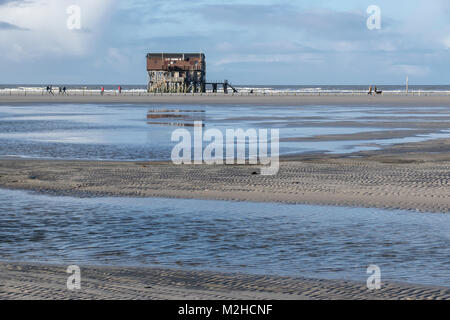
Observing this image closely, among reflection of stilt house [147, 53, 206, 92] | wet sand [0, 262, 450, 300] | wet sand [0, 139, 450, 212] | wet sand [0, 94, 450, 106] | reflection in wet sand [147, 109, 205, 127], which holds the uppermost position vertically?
reflection of stilt house [147, 53, 206, 92]

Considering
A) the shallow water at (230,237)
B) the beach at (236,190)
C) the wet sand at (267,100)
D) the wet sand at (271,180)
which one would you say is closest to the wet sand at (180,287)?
the beach at (236,190)

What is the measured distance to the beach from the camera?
7.62m

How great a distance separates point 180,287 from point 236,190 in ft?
Answer: 25.8

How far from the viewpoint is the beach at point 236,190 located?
300 inches

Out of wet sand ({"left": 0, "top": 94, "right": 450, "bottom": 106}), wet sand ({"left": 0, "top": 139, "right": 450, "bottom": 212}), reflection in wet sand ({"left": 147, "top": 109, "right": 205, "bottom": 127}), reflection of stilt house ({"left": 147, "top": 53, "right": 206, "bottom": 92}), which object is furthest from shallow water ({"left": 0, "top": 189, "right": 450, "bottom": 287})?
reflection of stilt house ({"left": 147, "top": 53, "right": 206, "bottom": 92})

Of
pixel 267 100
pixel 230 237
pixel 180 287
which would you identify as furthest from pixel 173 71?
pixel 180 287

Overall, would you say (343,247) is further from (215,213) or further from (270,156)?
(270,156)

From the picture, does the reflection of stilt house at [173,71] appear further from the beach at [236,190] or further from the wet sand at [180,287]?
the wet sand at [180,287]

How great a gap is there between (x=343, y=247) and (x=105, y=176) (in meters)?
9.19

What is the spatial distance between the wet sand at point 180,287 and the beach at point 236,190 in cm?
1

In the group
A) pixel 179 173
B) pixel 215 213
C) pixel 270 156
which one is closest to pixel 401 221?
pixel 215 213

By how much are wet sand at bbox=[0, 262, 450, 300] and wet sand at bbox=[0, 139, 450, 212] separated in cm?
573

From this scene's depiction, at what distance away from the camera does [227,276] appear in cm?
838

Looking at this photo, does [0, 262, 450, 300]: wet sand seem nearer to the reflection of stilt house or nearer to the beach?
the beach
